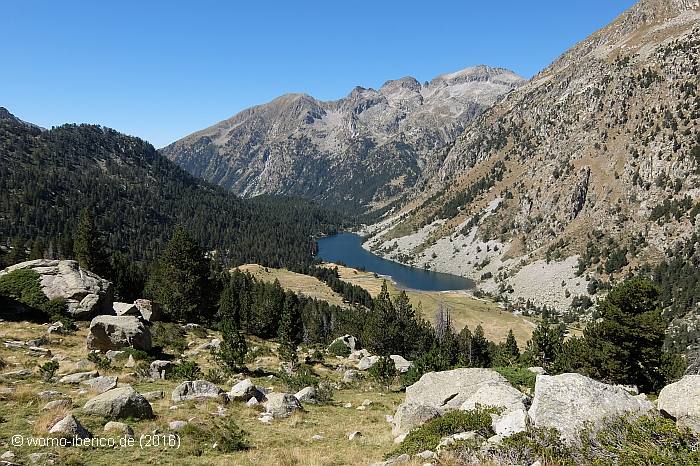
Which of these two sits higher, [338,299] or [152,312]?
[152,312]

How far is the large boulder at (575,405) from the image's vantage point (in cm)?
1421

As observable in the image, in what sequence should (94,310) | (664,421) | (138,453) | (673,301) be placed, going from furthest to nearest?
(673,301)
(94,310)
(138,453)
(664,421)

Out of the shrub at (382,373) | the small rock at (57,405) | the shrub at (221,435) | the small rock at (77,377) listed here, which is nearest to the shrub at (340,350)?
the shrub at (382,373)

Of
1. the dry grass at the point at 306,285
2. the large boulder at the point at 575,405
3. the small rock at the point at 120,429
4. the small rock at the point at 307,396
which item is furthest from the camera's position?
the dry grass at the point at 306,285

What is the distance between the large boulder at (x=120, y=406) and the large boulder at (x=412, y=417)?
482 inches

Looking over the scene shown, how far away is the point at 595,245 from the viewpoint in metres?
180

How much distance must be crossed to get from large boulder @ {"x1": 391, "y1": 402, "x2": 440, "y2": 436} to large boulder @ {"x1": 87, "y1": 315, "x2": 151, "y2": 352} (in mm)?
24329

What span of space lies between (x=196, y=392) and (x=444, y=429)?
14476mm

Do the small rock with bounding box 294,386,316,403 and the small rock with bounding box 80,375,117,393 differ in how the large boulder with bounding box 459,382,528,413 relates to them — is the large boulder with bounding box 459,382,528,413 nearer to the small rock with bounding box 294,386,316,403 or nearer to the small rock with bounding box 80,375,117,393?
the small rock with bounding box 294,386,316,403

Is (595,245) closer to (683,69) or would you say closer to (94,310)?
(683,69)

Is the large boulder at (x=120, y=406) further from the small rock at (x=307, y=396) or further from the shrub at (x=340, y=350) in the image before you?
the shrub at (x=340, y=350)

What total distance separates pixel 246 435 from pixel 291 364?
2248 cm

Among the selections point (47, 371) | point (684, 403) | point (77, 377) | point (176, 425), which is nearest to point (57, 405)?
point (176, 425)

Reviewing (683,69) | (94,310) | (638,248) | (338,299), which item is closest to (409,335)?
(94,310)
